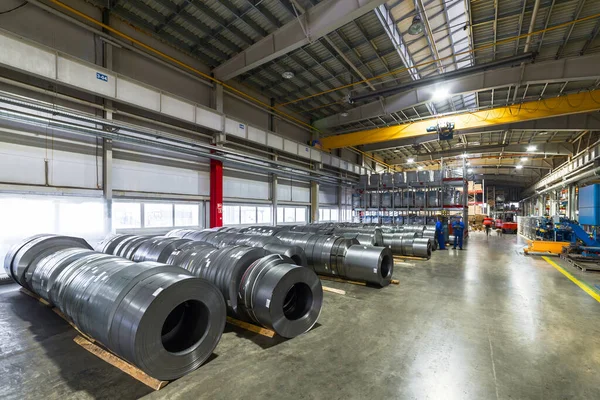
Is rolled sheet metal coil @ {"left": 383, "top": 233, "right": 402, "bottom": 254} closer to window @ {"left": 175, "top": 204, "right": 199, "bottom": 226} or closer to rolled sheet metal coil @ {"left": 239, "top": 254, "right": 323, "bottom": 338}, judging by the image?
rolled sheet metal coil @ {"left": 239, "top": 254, "right": 323, "bottom": 338}

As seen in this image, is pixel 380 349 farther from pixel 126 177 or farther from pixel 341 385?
pixel 126 177

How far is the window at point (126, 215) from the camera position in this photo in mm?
7812

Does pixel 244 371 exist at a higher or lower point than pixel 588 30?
lower

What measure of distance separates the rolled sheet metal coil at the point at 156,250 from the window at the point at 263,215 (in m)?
7.40

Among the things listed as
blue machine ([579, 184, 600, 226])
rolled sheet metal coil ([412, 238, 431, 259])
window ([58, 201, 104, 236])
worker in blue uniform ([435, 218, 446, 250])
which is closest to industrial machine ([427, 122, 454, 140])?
worker in blue uniform ([435, 218, 446, 250])

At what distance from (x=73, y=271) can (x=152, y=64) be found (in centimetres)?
752

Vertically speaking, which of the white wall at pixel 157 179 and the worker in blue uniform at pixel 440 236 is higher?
the white wall at pixel 157 179

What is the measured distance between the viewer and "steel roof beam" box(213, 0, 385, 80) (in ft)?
20.1

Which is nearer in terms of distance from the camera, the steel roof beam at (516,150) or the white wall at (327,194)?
the steel roof beam at (516,150)

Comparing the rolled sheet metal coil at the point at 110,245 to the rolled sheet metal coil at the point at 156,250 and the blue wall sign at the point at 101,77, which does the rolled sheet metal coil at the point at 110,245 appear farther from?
the blue wall sign at the point at 101,77

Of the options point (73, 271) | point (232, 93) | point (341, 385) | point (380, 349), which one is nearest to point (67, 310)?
point (73, 271)

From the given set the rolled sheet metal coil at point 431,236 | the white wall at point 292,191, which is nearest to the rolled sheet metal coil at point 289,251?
the rolled sheet metal coil at point 431,236

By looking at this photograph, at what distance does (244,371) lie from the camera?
2734 mm

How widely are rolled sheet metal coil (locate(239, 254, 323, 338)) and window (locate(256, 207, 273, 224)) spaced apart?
873 centimetres
